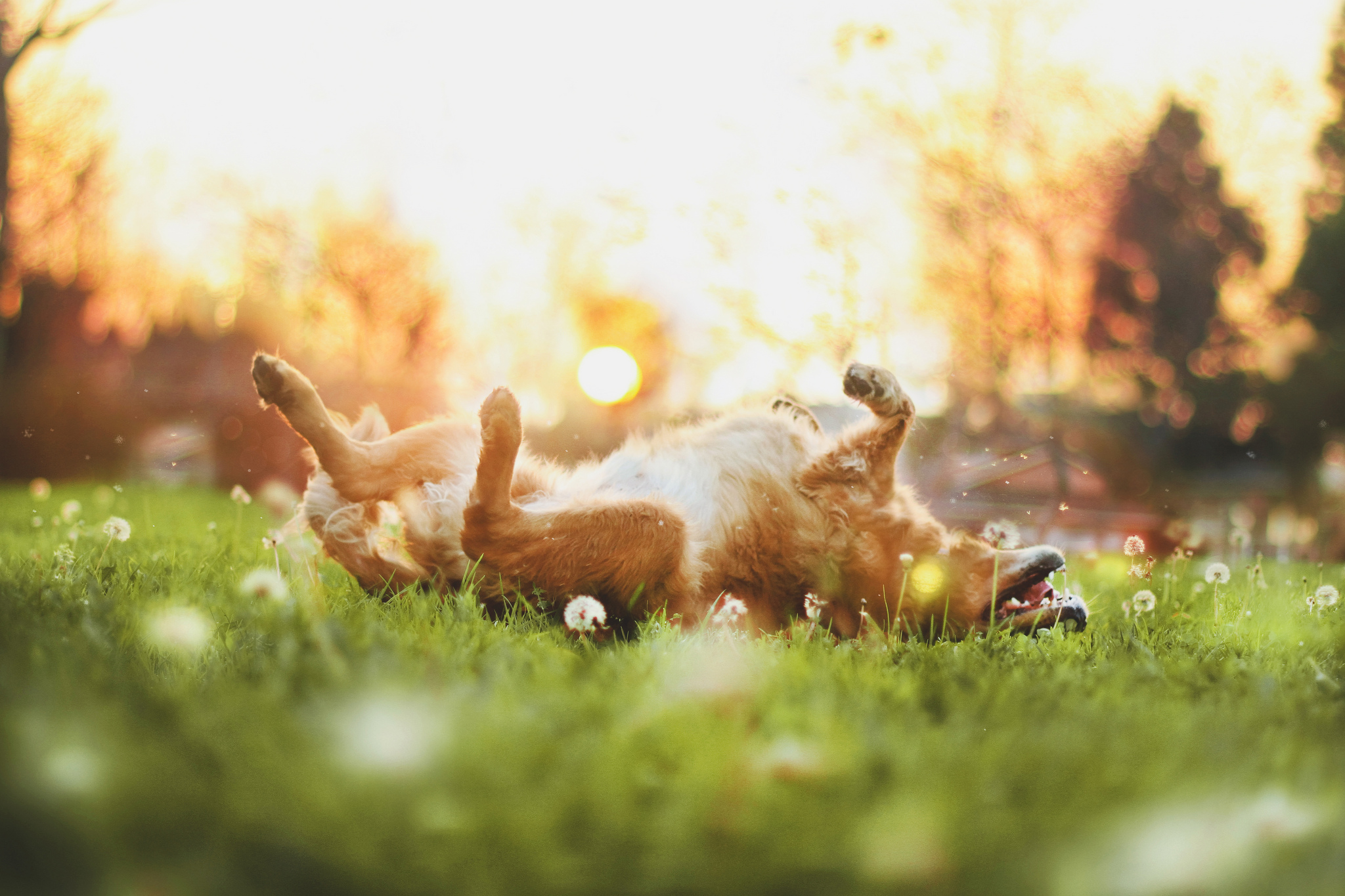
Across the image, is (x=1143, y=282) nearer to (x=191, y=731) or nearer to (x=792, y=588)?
(x=792, y=588)

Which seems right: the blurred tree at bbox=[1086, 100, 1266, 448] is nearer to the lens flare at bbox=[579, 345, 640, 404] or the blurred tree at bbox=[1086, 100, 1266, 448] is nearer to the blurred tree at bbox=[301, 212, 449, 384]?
the lens flare at bbox=[579, 345, 640, 404]

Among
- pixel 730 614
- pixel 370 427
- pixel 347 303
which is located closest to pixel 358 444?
pixel 370 427

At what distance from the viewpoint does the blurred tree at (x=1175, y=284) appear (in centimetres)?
1605

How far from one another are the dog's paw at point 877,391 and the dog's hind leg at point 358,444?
4.19 ft

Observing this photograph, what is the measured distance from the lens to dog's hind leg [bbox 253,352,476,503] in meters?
2.42

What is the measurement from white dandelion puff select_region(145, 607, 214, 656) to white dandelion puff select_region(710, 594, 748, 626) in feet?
4.01

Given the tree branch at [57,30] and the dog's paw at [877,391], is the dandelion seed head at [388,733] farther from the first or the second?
the tree branch at [57,30]

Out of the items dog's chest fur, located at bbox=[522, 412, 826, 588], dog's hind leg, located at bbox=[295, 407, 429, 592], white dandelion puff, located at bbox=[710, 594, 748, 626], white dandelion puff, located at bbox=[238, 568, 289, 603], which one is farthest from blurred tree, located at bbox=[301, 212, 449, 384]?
white dandelion puff, located at bbox=[238, 568, 289, 603]

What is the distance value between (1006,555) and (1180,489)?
1096 cm

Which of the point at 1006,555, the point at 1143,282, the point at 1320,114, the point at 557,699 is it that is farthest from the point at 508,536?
the point at 1143,282

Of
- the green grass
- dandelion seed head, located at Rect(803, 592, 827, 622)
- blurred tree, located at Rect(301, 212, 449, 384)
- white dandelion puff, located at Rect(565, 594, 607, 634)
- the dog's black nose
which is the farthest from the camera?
blurred tree, located at Rect(301, 212, 449, 384)

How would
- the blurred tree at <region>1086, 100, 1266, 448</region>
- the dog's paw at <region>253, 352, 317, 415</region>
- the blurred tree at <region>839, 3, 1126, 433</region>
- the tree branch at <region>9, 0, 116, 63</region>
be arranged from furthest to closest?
1. the blurred tree at <region>1086, 100, 1266, 448</region>
2. the blurred tree at <region>839, 3, 1126, 433</region>
3. the tree branch at <region>9, 0, 116, 63</region>
4. the dog's paw at <region>253, 352, 317, 415</region>

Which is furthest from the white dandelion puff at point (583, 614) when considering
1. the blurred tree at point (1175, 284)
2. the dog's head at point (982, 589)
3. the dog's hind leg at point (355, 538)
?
the blurred tree at point (1175, 284)

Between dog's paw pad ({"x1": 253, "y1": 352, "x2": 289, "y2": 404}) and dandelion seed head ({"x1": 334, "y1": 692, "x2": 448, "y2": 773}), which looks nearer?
dandelion seed head ({"x1": 334, "y1": 692, "x2": 448, "y2": 773})
